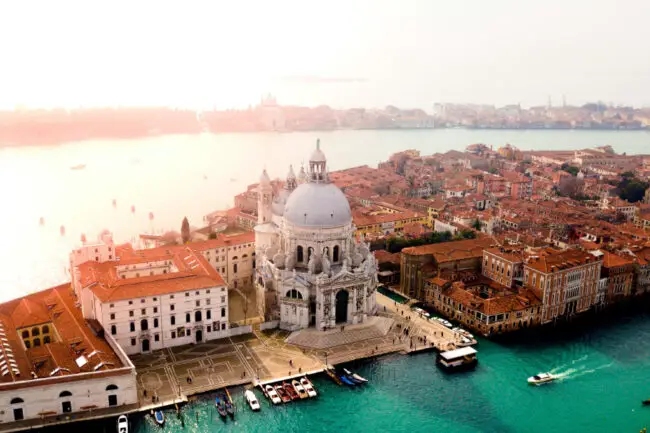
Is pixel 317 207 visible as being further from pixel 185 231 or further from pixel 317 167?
pixel 185 231

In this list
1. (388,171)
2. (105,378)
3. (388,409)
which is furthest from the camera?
(388,171)

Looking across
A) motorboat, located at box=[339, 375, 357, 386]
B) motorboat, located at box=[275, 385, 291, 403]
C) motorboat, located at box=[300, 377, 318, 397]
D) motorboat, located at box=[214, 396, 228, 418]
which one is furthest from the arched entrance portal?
motorboat, located at box=[214, 396, 228, 418]

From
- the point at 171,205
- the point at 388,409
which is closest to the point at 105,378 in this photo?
the point at 388,409

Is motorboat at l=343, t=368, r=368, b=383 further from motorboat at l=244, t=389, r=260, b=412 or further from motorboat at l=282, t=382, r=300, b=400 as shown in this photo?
motorboat at l=244, t=389, r=260, b=412

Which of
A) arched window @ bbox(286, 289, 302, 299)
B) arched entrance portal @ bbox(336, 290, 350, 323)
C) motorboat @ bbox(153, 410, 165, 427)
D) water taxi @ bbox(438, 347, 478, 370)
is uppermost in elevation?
arched window @ bbox(286, 289, 302, 299)

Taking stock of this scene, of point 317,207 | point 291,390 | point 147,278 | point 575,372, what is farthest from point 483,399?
point 147,278

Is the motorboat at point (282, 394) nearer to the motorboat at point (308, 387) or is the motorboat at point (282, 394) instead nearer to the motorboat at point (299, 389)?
the motorboat at point (299, 389)

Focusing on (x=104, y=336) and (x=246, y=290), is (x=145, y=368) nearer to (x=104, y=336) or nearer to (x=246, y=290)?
(x=104, y=336)
